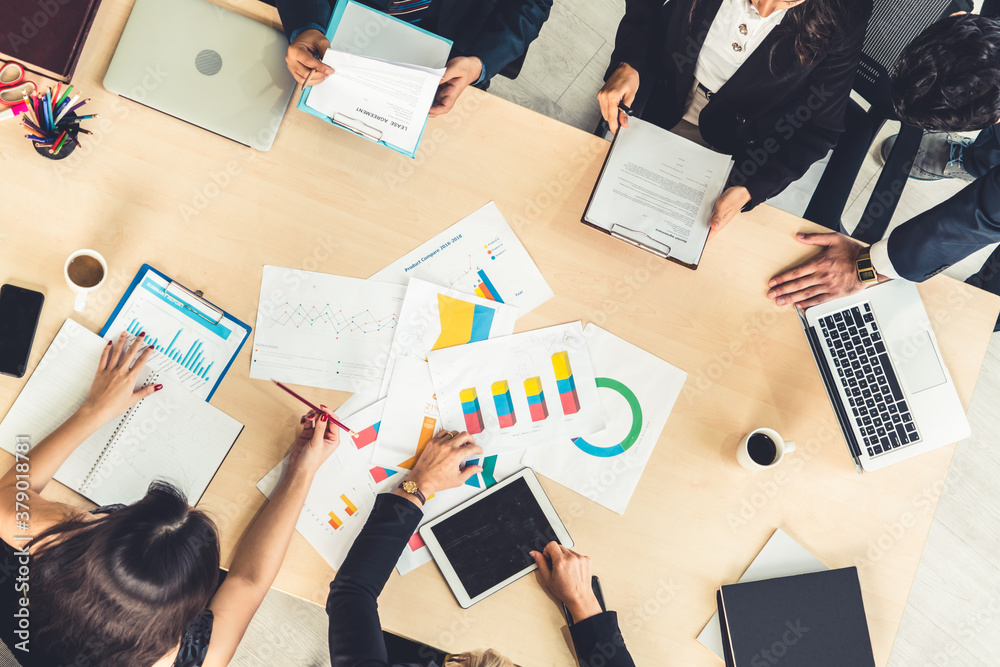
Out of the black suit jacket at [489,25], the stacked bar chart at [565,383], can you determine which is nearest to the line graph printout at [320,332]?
the stacked bar chart at [565,383]

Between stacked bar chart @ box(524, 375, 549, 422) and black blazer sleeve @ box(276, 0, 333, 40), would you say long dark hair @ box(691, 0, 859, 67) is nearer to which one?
stacked bar chart @ box(524, 375, 549, 422)

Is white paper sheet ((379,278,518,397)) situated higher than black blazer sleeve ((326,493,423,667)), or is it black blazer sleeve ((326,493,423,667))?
white paper sheet ((379,278,518,397))

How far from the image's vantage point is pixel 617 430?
1232 mm

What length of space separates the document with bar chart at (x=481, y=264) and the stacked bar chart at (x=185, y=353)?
382 mm

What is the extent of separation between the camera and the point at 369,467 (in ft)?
3.96

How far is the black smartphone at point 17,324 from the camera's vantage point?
45.3 inches

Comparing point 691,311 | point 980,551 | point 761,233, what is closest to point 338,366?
point 691,311

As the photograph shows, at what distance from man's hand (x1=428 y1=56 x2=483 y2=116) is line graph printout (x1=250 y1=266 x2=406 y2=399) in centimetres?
42

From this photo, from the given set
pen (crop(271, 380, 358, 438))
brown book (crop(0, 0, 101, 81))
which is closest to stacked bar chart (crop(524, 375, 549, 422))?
pen (crop(271, 380, 358, 438))

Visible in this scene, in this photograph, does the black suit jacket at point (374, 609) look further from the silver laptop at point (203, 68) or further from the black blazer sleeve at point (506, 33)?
the black blazer sleeve at point (506, 33)

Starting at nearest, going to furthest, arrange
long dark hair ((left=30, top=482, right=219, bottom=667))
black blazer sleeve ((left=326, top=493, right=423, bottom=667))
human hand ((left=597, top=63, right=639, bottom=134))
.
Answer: long dark hair ((left=30, top=482, right=219, bottom=667)) < black blazer sleeve ((left=326, top=493, right=423, bottom=667)) < human hand ((left=597, top=63, right=639, bottom=134))

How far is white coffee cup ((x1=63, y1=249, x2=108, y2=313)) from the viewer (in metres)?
1.15

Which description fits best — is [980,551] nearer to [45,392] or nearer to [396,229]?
[396,229]

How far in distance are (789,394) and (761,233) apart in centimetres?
35
